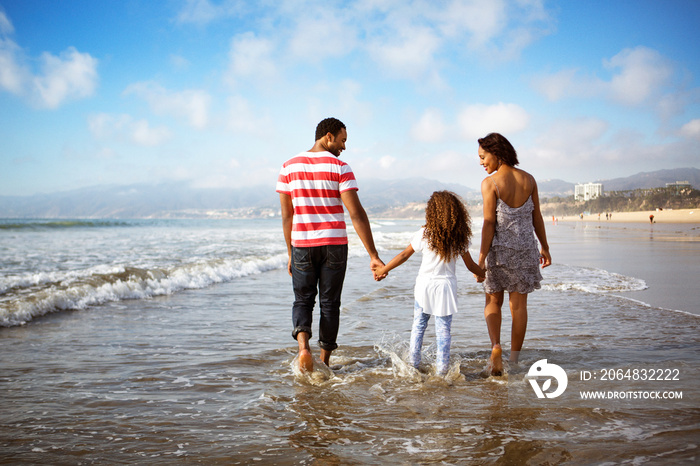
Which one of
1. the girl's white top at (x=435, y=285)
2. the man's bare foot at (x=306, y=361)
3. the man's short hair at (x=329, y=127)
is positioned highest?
the man's short hair at (x=329, y=127)

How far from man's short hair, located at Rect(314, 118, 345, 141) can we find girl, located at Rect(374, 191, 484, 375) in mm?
1026

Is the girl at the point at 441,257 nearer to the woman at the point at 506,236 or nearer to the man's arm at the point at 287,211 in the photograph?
the woman at the point at 506,236

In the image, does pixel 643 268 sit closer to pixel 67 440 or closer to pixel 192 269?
pixel 192 269

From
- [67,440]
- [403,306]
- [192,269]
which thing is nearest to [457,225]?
[67,440]

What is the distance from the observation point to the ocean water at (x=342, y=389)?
2.58 meters

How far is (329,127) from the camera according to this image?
403 centimetres

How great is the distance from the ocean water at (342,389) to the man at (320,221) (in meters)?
0.55

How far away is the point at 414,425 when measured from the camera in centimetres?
293

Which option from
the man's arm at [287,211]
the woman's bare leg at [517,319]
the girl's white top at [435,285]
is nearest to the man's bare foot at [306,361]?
the man's arm at [287,211]

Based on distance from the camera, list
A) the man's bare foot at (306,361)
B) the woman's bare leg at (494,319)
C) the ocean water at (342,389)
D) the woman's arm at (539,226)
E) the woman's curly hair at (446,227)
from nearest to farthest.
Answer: the ocean water at (342,389)
the woman's curly hair at (446,227)
the man's bare foot at (306,361)
the woman's bare leg at (494,319)
the woman's arm at (539,226)

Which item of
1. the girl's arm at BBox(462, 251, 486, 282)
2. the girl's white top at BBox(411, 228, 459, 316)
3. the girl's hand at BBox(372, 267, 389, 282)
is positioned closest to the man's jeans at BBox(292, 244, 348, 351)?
the girl's hand at BBox(372, 267, 389, 282)

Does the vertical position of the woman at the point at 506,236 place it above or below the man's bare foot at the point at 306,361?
above

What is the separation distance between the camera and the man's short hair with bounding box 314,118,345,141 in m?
4.03

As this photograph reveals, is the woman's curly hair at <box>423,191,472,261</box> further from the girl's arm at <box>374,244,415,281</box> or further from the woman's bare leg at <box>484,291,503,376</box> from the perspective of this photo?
the woman's bare leg at <box>484,291,503,376</box>
